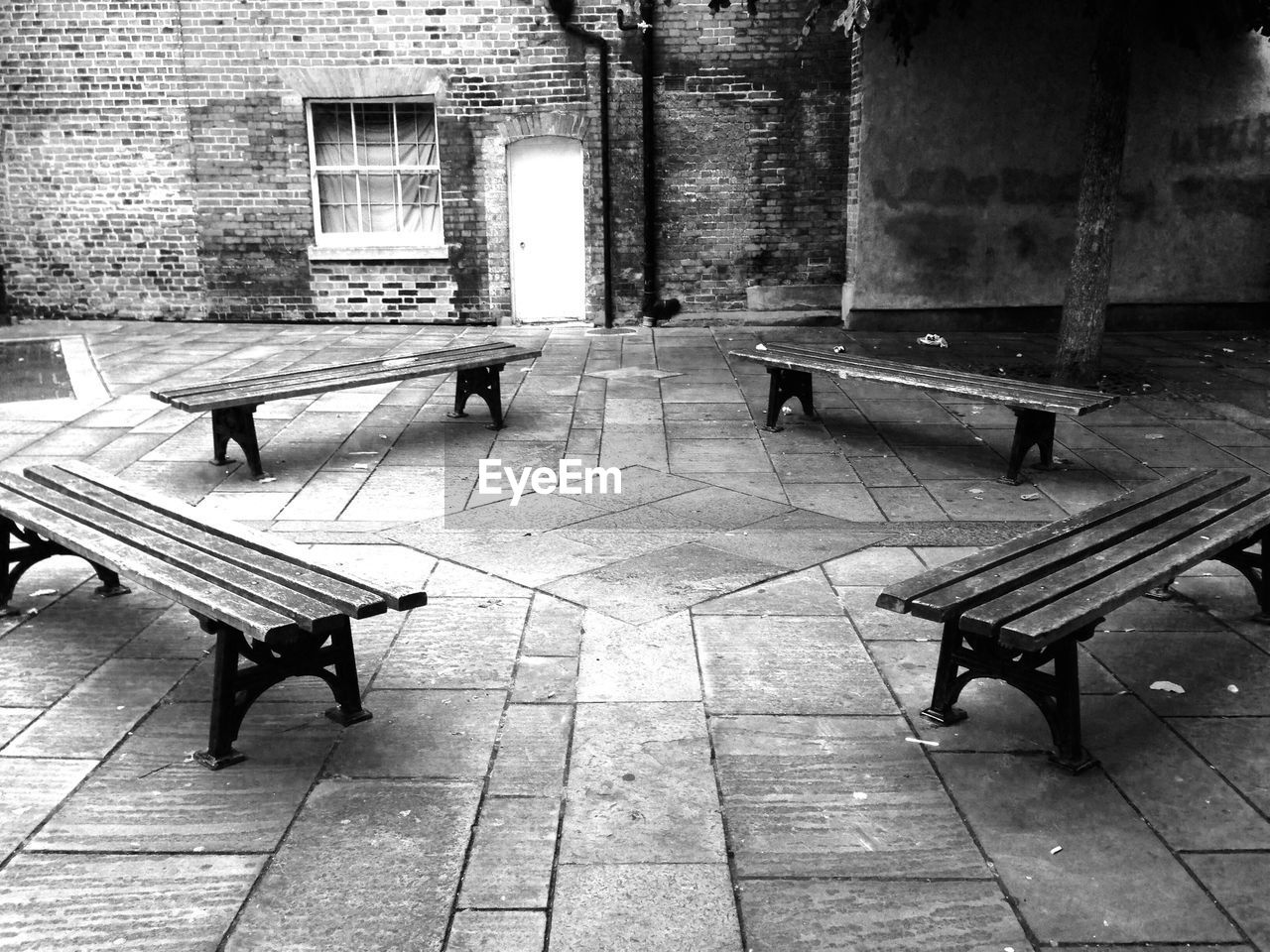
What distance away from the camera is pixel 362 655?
13.8 feet

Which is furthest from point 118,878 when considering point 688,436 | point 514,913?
point 688,436

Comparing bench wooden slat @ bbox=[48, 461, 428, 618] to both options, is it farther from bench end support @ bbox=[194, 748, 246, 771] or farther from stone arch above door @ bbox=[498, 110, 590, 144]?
stone arch above door @ bbox=[498, 110, 590, 144]

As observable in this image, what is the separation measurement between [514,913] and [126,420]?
21.5 feet

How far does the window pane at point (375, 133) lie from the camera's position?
42.4 ft

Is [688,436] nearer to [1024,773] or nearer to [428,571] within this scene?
[428,571]

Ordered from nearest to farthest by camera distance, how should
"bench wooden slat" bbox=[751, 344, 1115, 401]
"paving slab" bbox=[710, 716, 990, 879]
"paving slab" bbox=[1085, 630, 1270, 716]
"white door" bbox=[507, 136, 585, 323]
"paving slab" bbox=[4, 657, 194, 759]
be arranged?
"paving slab" bbox=[710, 716, 990, 879]
"paving slab" bbox=[4, 657, 194, 759]
"paving slab" bbox=[1085, 630, 1270, 716]
"bench wooden slat" bbox=[751, 344, 1115, 401]
"white door" bbox=[507, 136, 585, 323]

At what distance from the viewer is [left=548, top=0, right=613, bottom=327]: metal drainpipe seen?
12.5m

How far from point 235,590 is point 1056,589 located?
2.56m

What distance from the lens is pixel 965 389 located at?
693 centimetres

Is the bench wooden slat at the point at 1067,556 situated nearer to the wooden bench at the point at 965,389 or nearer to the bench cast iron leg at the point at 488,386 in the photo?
the wooden bench at the point at 965,389

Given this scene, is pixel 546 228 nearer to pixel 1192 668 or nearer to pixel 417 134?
pixel 417 134

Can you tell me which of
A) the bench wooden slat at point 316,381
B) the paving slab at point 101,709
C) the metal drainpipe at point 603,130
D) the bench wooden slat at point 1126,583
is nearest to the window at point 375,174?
the metal drainpipe at point 603,130

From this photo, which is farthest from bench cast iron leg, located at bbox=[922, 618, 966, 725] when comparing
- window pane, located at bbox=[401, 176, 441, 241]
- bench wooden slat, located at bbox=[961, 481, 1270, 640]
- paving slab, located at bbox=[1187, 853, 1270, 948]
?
window pane, located at bbox=[401, 176, 441, 241]

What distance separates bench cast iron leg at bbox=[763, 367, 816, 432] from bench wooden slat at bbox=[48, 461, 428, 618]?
4.31m
